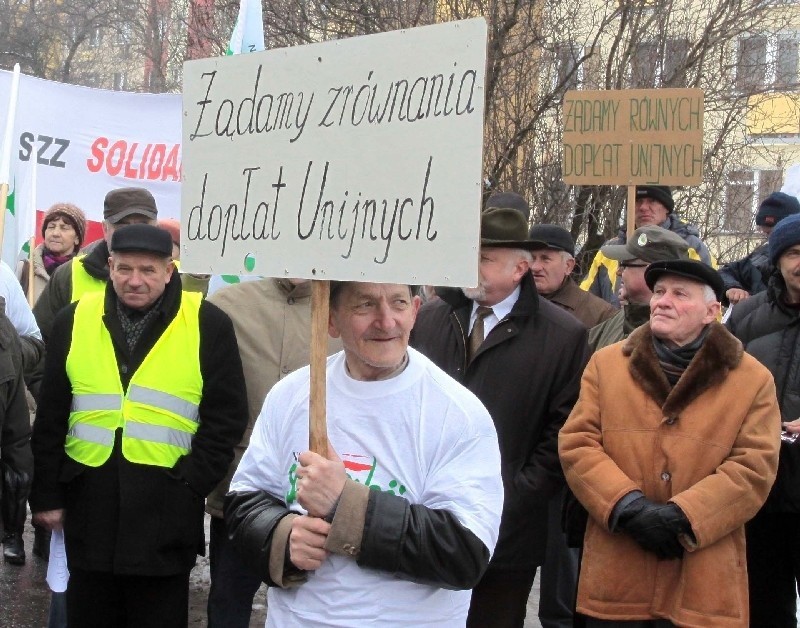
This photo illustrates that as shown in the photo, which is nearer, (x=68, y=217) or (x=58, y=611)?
(x=58, y=611)

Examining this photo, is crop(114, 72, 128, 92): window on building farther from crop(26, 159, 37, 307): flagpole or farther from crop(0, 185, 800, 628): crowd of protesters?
crop(0, 185, 800, 628): crowd of protesters

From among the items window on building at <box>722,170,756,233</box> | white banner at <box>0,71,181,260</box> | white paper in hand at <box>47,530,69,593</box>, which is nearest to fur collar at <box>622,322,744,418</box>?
white paper in hand at <box>47,530,69,593</box>

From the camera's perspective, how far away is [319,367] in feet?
9.29

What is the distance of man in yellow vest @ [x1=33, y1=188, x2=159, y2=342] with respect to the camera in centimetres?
575

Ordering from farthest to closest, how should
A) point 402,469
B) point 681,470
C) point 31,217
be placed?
point 31,217 < point 681,470 < point 402,469

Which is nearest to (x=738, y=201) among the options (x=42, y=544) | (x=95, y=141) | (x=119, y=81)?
(x=95, y=141)

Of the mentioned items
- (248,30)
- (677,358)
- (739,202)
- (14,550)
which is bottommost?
(14,550)

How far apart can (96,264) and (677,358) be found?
2.98 m

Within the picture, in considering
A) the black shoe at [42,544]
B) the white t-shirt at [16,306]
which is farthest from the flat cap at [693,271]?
the black shoe at [42,544]

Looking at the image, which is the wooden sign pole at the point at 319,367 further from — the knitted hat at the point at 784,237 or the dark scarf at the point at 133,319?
the knitted hat at the point at 784,237

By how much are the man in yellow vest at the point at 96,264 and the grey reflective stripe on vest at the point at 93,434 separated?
1.32 m

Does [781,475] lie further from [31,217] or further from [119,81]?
[119,81]

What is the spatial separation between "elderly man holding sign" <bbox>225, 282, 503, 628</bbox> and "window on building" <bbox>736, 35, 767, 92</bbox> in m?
9.93

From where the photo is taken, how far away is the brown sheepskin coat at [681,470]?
401 cm
